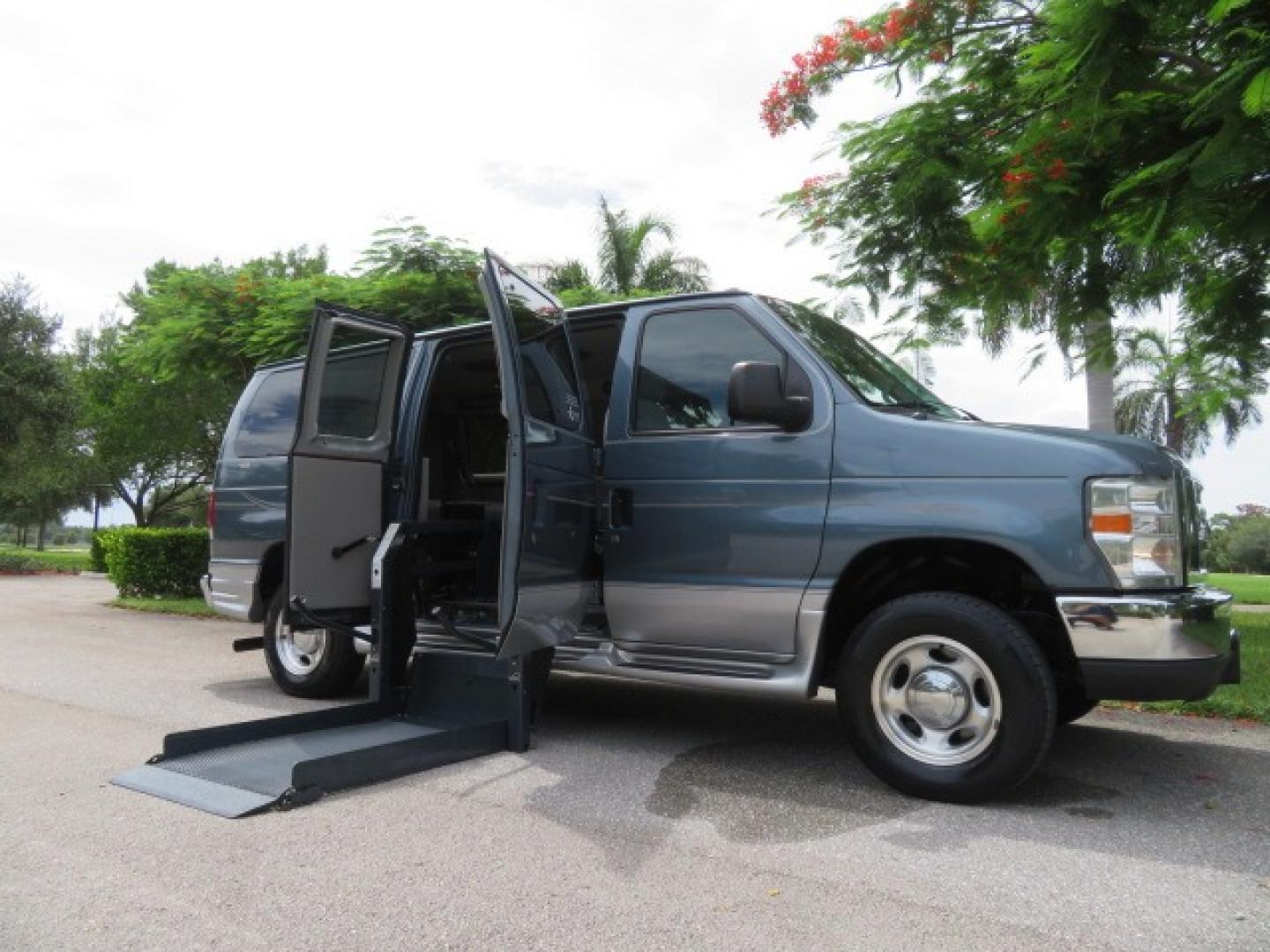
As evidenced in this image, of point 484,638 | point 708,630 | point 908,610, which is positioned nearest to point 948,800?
point 908,610

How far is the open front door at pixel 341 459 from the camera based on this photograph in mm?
5523

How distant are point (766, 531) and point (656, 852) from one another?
166 centimetres

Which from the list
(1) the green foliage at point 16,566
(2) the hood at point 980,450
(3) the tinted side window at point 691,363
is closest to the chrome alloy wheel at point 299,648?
(3) the tinted side window at point 691,363

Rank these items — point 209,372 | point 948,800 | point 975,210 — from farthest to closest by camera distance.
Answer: point 209,372 < point 975,210 < point 948,800

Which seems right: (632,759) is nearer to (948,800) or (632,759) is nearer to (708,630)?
(708,630)

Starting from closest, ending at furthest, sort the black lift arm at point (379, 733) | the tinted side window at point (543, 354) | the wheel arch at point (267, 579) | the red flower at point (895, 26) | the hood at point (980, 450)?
1. the hood at point (980, 450)
2. the black lift arm at point (379, 733)
3. the tinted side window at point (543, 354)
4. the wheel arch at point (267, 579)
5. the red flower at point (895, 26)

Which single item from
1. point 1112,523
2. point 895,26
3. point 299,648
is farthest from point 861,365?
point 895,26

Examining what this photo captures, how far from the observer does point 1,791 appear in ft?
13.7

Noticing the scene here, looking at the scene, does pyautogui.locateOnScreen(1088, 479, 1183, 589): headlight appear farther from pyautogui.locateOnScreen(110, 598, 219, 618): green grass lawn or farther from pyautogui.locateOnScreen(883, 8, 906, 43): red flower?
pyautogui.locateOnScreen(110, 598, 219, 618): green grass lawn

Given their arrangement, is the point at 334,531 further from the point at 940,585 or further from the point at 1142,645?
the point at 1142,645

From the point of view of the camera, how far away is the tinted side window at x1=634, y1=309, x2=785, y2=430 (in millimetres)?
4859

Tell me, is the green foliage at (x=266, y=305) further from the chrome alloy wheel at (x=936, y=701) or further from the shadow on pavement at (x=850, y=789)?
the chrome alloy wheel at (x=936, y=701)

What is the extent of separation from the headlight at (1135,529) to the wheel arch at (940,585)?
1.17ft

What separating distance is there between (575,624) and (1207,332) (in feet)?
22.6
